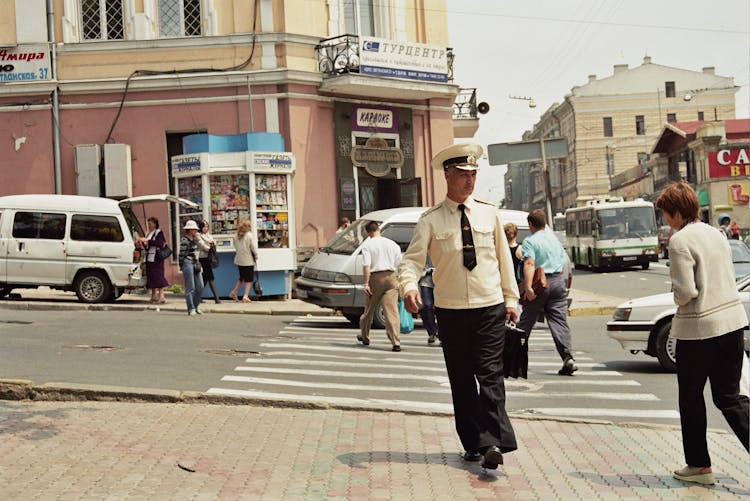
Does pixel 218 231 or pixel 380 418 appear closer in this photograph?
pixel 380 418

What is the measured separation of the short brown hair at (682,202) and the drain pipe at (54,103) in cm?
Result: 2158

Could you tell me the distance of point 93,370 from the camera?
36.6 feet

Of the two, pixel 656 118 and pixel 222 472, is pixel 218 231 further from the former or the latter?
pixel 656 118

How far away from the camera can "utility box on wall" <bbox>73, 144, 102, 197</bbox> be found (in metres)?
25.9

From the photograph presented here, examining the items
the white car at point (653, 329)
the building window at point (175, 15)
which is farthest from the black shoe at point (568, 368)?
the building window at point (175, 15)

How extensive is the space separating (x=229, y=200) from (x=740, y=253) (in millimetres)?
10751

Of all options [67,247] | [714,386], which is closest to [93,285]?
[67,247]

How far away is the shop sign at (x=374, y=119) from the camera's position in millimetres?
27828

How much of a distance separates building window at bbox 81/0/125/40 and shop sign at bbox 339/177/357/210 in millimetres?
6592

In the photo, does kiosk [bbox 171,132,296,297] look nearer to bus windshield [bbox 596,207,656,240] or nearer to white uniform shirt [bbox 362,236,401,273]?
white uniform shirt [bbox 362,236,401,273]

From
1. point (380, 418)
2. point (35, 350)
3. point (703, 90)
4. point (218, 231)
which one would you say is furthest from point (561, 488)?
point (703, 90)

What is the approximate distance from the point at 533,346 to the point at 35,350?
6941 mm

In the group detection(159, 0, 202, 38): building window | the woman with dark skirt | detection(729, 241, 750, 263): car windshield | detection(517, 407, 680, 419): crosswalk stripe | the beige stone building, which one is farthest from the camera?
the beige stone building

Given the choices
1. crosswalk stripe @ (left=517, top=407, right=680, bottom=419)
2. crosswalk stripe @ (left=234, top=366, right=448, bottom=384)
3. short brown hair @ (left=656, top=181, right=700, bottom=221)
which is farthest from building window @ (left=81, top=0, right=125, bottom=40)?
short brown hair @ (left=656, top=181, right=700, bottom=221)
